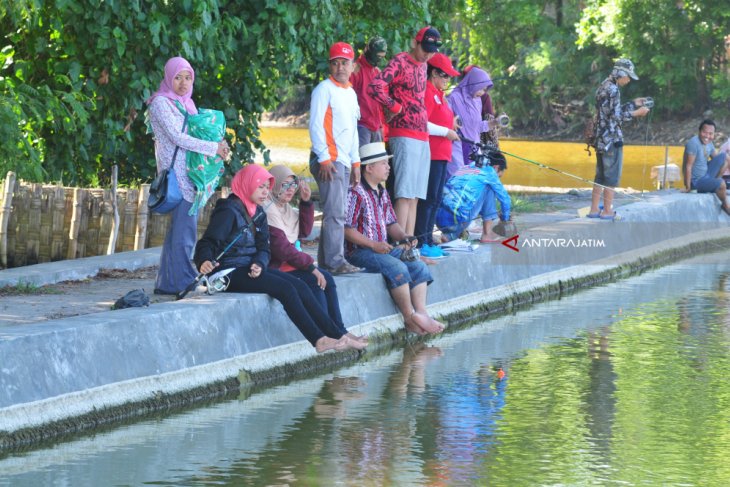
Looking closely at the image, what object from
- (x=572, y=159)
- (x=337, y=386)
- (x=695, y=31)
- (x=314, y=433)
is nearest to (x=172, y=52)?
(x=337, y=386)

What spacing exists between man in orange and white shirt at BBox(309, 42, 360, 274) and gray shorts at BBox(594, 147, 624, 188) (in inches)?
227

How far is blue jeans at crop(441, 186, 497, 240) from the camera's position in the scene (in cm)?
1411

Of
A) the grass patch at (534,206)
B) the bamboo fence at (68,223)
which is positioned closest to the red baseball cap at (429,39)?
the bamboo fence at (68,223)

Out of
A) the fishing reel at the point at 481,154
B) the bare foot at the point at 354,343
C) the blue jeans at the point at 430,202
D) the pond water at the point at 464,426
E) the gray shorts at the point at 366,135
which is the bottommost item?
the pond water at the point at 464,426

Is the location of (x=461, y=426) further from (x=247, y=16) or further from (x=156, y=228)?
(x=247, y=16)

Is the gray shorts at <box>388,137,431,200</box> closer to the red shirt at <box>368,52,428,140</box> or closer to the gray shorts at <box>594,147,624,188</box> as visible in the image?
the red shirt at <box>368,52,428,140</box>

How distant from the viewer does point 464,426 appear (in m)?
8.73

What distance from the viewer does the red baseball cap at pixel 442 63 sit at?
1297 cm

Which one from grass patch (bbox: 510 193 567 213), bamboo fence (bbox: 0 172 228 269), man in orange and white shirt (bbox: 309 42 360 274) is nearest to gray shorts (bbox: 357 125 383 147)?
man in orange and white shirt (bbox: 309 42 360 274)

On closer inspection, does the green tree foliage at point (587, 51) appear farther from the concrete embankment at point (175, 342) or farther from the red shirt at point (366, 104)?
the red shirt at point (366, 104)

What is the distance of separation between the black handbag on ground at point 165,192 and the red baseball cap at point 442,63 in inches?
116

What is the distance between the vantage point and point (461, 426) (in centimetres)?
→ 873

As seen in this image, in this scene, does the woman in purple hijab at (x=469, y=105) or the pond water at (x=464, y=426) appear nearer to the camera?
the pond water at (x=464, y=426)

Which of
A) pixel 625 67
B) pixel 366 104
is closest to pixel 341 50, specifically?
pixel 366 104
